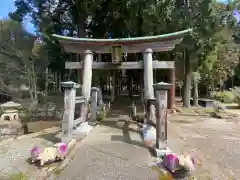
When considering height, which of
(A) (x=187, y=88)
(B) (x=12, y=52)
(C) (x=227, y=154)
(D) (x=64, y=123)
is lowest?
(C) (x=227, y=154)

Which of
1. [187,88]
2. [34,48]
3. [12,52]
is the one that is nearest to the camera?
[187,88]

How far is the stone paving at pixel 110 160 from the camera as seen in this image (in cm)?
359

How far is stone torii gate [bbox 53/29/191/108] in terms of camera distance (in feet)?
23.3

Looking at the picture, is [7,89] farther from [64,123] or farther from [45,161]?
[45,161]

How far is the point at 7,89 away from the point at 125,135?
13128mm

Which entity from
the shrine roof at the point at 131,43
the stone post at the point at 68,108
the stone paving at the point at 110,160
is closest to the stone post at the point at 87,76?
the shrine roof at the point at 131,43

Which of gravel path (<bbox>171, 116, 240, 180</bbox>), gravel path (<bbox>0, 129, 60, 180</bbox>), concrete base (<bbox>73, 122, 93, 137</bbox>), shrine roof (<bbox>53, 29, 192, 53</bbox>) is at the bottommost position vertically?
gravel path (<bbox>171, 116, 240, 180</bbox>)

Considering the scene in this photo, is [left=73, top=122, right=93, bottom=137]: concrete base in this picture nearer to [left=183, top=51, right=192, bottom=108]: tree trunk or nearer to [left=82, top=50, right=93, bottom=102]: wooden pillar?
[left=82, top=50, right=93, bottom=102]: wooden pillar

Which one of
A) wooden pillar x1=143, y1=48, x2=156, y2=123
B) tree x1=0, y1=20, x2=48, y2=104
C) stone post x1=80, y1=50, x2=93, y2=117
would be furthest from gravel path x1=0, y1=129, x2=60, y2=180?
tree x1=0, y1=20, x2=48, y2=104

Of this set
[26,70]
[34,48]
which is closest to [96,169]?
[26,70]

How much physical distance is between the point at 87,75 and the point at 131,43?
1769mm

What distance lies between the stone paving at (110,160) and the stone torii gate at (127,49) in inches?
78.0

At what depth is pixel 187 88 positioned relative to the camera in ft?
44.1

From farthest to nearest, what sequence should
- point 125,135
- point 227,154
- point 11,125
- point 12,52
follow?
point 12,52
point 11,125
point 125,135
point 227,154
